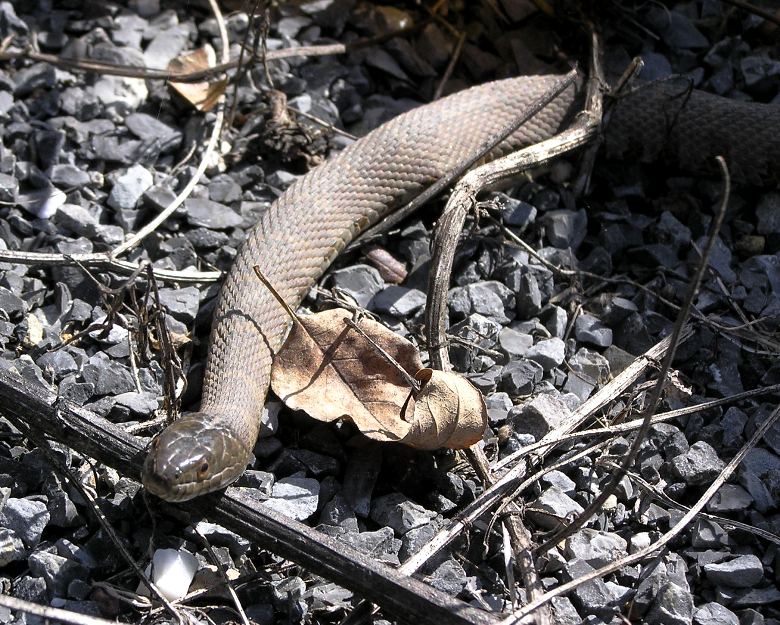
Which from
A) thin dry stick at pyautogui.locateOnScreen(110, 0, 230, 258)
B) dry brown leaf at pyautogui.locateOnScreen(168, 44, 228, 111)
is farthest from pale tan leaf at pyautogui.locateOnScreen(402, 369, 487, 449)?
dry brown leaf at pyautogui.locateOnScreen(168, 44, 228, 111)

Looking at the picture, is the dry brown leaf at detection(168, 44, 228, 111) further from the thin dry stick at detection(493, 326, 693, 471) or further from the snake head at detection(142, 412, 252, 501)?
the thin dry stick at detection(493, 326, 693, 471)

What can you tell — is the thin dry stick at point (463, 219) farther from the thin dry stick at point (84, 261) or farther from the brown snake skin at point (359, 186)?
the thin dry stick at point (84, 261)

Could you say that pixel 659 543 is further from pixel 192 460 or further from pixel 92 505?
pixel 92 505

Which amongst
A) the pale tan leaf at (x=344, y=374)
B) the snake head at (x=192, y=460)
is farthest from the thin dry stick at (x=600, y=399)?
the snake head at (x=192, y=460)

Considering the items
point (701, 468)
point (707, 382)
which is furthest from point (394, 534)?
point (707, 382)

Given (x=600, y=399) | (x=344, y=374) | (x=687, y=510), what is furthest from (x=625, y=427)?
(x=344, y=374)
